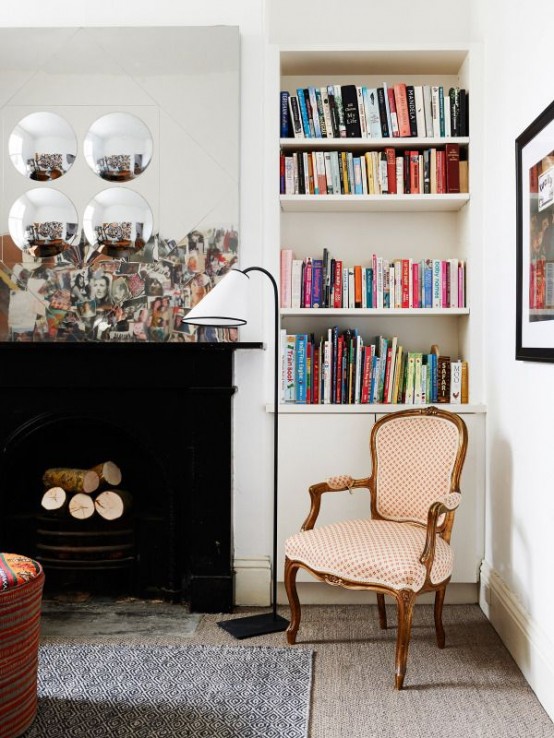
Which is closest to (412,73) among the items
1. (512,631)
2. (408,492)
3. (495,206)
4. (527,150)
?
(495,206)

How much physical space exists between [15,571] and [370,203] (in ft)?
7.14

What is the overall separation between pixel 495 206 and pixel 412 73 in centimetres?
89

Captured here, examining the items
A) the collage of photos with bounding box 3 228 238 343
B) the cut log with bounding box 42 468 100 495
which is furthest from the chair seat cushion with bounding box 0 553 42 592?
the collage of photos with bounding box 3 228 238 343

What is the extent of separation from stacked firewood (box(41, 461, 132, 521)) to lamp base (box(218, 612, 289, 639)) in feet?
2.44

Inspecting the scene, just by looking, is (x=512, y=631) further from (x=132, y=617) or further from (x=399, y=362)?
(x=132, y=617)

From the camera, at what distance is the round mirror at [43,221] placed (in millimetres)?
3430

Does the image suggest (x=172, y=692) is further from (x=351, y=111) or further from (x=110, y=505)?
(x=351, y=111)

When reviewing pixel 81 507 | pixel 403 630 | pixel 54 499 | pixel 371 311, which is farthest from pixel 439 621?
pixel 54 499

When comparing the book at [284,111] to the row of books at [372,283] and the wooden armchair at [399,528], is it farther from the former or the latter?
the wooden armchair at [399,528]

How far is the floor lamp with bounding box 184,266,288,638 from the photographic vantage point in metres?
2.89

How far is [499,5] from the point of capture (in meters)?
3.05

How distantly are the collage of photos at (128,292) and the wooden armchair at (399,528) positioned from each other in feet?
2.86

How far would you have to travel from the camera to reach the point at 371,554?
2619mm

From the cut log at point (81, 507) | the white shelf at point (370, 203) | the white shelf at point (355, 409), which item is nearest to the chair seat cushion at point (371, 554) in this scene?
the white shelf at point (355, 409)
